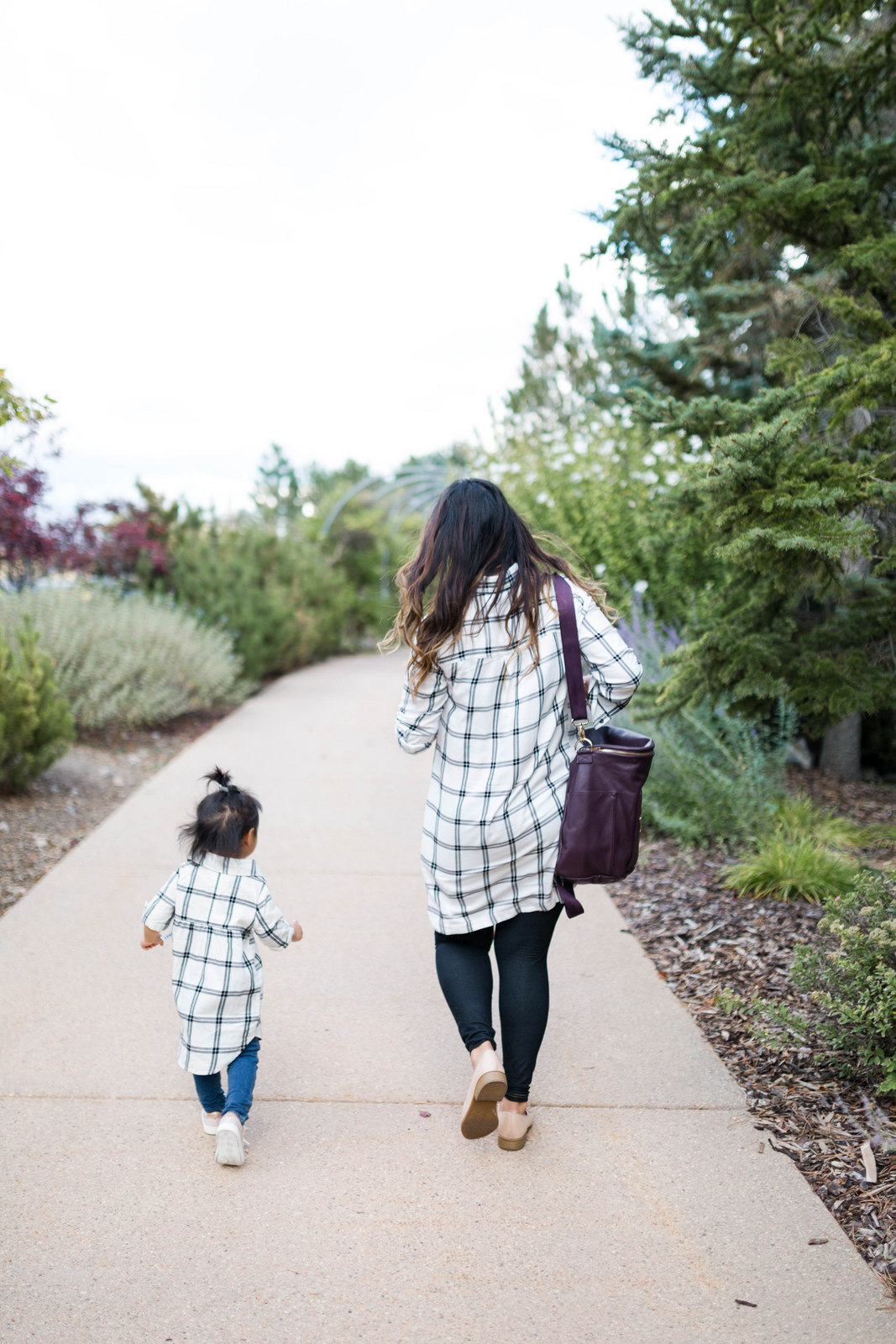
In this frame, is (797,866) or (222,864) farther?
(797,866)

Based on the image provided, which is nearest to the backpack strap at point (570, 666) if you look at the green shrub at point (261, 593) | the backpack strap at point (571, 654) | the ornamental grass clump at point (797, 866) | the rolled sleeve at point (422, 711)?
the backpack strap at point (571, 654)

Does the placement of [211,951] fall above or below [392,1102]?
above

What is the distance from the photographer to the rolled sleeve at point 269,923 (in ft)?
9.21

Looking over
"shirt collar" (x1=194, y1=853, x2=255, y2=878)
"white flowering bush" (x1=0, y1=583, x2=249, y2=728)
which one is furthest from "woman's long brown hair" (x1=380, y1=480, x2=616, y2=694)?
"white flowering bush" (x1=0, y1=583, x2=249, y2=728)

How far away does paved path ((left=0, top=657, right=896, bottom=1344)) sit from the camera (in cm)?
217

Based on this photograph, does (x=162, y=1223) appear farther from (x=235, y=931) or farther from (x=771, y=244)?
(x=771, y=244)

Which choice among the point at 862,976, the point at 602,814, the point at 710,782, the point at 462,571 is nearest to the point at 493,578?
the point at 462,571

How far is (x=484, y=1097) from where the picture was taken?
8.58 feet

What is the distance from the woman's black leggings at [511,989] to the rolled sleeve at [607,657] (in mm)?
611

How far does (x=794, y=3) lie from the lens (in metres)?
4.81


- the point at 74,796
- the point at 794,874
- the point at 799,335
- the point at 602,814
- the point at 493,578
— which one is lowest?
the point at 74,796

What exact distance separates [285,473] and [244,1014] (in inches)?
2789

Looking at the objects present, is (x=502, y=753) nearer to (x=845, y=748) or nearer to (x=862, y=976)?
(x=862, y=976)

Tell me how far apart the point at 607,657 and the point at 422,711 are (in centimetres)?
51
